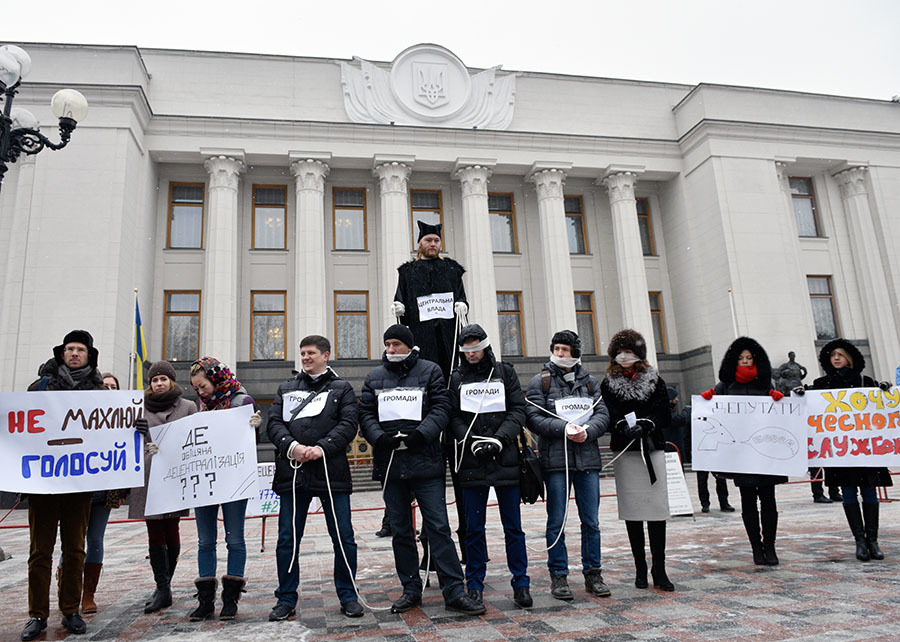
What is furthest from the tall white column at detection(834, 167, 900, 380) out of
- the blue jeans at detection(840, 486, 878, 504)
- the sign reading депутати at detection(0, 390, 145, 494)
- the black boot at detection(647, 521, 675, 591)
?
the sign reading депутати at detection(0, 390, 145, 494)

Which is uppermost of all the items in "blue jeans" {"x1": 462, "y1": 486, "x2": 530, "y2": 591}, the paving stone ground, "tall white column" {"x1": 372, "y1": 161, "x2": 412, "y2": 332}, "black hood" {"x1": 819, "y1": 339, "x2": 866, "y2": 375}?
"tall white column" {"x1": 372, "y1": 161, "x2": 412, "y2": 332}

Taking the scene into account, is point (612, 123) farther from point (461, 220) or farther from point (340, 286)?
point (340, 286)

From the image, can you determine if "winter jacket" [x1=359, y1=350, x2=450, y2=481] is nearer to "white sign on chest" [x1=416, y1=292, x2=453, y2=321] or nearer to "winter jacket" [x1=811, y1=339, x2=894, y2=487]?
"white sign on chest" [x1=416, y1=292, x2=453, y2=321]

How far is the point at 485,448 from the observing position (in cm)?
495

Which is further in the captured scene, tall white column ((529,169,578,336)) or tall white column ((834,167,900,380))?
tall white column ((834,167,900,380))

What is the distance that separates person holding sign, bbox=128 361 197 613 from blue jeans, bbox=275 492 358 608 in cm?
102

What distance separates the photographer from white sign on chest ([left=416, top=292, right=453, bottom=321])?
22.2ft

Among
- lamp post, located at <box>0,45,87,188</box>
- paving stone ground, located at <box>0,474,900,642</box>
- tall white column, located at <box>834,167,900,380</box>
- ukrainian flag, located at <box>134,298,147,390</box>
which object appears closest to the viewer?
Result: paving stone ground, located at <box>0,474,900,642</box>

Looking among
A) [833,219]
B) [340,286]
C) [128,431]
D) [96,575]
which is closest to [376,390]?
[128,431]

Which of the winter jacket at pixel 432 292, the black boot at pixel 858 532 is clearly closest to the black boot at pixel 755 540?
the black boot at pixel 858 532

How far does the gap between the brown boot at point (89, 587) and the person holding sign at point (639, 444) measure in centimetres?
427

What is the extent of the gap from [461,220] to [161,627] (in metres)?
22.3

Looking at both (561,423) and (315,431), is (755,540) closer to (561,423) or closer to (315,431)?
(561,423)

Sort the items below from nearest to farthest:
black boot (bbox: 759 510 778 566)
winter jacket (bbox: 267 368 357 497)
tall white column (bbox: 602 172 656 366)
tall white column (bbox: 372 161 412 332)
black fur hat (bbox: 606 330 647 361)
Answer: winter jacket (bbox: 267 368 357 497), black fur hat (bbox: 606 330 647 361), black boot (bbox: 759 510 778 566), tall white column (bbox: 372 161 412 332), tall white column (bbox: 602 172 656 366)
